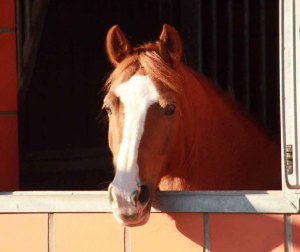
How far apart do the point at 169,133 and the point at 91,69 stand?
2.85 metres

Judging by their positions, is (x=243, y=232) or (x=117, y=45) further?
(x=117, y=45)

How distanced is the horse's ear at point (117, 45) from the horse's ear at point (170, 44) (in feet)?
0.52

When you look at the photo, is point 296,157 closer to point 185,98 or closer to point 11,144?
point 185,98

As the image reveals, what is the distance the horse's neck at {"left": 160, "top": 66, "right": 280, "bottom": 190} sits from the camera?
2662 millimetres

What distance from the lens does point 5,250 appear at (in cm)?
221

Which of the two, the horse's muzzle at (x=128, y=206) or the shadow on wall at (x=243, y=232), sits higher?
the horse's muzzle at (x=128, y=206)

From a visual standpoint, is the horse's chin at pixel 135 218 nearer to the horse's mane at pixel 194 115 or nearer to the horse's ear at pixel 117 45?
the horse's mane at pixel 194 115

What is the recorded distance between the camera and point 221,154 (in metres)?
2.77

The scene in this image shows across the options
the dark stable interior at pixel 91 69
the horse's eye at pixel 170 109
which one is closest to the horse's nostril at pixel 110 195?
the horse's eye at pixel 170 109

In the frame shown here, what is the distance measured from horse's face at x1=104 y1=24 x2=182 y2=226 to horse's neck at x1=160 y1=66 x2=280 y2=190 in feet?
1.20

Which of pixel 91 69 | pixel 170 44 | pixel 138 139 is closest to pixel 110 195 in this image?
pixel 138 139

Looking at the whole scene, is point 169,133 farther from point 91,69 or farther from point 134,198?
point 91,69

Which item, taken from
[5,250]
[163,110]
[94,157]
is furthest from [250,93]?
[5,250]

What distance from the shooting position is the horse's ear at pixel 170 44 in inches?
93.4
